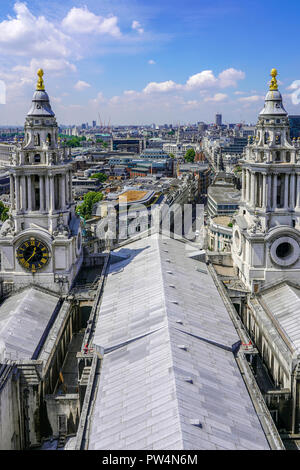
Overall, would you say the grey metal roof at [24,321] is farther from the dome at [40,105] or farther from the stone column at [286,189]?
the stone column at [286,189]

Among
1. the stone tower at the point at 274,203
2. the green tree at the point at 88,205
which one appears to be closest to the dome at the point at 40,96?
the stone tower at the point at 274,203

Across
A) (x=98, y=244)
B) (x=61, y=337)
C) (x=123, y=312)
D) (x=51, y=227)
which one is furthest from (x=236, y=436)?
(x=98, y=244)

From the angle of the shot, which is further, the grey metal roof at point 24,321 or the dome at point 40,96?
the dome at point 40,96

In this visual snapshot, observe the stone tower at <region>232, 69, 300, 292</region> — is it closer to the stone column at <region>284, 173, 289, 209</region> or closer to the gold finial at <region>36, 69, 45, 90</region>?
the stone column at <region>284, 173, 289, 209</region>

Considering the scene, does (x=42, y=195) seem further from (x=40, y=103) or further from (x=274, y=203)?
(x=274, y=203)

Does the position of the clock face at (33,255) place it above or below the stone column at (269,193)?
below

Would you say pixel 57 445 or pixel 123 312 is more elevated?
pixel 123 312

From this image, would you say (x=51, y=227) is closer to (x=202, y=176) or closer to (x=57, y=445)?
(x=57, y=445)
